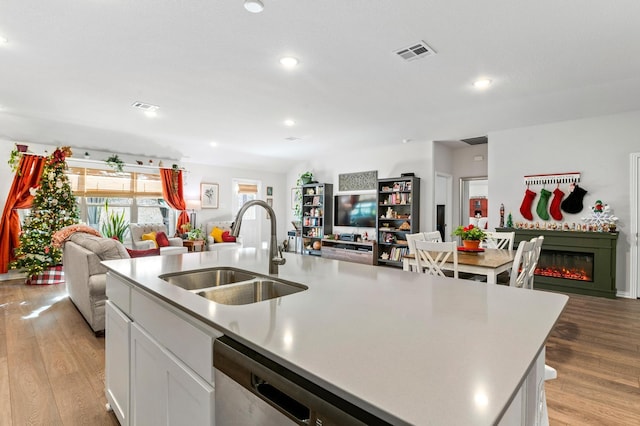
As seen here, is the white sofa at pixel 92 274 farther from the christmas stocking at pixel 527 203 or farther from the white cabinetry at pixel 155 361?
the christmas stocking at pixel 527 203

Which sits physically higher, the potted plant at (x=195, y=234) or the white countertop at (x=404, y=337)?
the white countertop at (x=404, y=337)

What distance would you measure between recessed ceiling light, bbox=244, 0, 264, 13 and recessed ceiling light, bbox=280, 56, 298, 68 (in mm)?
773

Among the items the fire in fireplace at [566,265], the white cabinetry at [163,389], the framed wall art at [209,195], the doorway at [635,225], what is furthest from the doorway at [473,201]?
the white cabinetry at [163,389]

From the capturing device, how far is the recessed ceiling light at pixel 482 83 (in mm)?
3822

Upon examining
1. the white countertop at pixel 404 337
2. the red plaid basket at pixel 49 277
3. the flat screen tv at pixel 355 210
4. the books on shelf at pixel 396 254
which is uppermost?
the flat screen tv at pixel 355 210

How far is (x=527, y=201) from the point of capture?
534 centimetres

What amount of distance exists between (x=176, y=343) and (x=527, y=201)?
5.72 meters

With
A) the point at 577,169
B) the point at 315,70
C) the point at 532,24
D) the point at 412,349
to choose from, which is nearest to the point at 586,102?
the point at 577,169

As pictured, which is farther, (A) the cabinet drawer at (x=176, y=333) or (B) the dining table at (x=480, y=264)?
(B) the dining table at (x=480, y=264)

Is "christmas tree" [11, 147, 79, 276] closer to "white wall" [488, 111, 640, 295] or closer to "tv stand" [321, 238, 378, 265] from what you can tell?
"tv stand" [321, 238, 378, 265]

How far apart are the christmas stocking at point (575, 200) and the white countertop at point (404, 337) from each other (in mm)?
4657

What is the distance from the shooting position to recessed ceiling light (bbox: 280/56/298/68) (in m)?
3.26

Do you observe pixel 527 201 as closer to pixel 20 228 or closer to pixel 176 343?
pixel 176 343

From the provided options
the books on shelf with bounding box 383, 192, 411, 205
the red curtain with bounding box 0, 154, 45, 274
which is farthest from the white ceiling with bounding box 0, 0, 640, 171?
the books on shelf with bounding box 383, 192, 411, 205
